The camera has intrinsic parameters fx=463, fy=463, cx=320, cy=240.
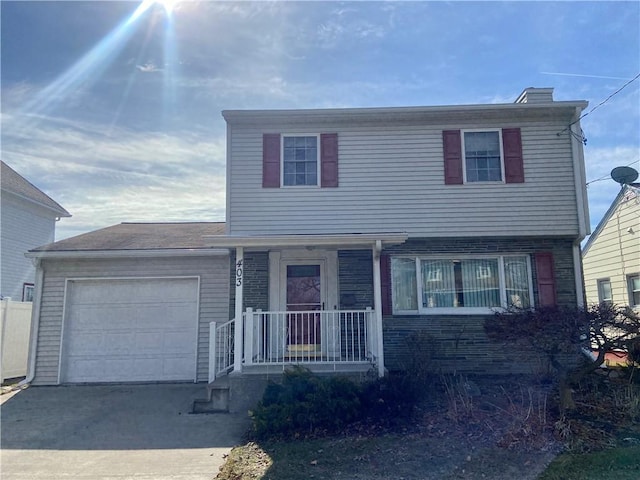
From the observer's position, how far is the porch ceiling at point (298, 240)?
8.16 meters

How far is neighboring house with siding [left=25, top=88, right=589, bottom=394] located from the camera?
372 inches

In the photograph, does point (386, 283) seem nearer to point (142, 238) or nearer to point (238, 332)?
point (238, 332)

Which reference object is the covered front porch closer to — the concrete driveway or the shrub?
the concrete driveway

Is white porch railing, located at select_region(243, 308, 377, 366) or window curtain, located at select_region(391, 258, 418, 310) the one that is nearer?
white porch railing, located at select_region(243, 308, 377, 366)

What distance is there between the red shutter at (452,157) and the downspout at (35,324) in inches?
364

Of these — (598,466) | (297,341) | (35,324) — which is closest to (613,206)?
(297,341)

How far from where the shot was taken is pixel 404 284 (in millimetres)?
9680

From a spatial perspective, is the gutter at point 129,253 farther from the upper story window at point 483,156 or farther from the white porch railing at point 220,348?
the upper story window at point 483,156

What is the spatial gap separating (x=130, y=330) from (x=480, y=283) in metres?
7.74

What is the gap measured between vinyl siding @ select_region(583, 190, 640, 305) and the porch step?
466 inches

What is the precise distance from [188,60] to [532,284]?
27.0 ft

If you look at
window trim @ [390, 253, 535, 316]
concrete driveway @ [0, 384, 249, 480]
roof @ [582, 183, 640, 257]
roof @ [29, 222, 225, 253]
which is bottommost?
concrete driveway @ [0, 384, 249, 480]

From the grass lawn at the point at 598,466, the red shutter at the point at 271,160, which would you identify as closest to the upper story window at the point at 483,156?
the red shutter at the point at 271,160

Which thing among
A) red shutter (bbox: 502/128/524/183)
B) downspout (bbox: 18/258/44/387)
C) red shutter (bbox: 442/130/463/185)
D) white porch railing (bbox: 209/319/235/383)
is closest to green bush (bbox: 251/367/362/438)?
white porch railing (bbox: 209/319/235/383)
